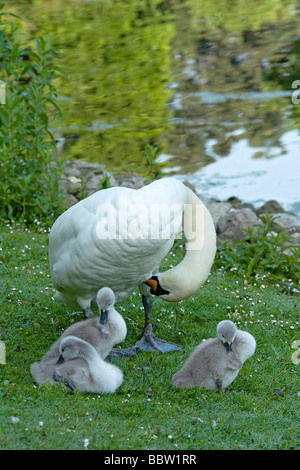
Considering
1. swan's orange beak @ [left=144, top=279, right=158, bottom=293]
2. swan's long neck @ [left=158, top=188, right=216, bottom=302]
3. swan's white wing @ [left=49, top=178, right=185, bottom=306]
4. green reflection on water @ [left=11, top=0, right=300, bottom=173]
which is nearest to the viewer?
swan's white wing @ [left=49, top=178, right=185, bottom=306]

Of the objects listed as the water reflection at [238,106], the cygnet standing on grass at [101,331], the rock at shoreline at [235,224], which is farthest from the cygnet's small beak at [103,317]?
the water reflection at [238,106]

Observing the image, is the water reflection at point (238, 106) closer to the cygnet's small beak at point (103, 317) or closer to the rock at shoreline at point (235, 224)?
the rock at shoreline at point (235, 224)

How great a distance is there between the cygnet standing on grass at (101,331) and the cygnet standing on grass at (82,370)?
0.19 m

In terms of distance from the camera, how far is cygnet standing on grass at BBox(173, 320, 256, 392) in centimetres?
602

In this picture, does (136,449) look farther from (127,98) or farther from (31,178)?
(127,98)

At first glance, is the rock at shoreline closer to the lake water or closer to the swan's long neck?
the lake water

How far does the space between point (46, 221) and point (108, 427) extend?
16.6 ft

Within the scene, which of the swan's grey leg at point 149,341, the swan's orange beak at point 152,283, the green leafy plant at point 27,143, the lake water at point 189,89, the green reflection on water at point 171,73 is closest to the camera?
the swan's orange beak at point 152,283

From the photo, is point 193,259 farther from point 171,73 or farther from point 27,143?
point 171,73

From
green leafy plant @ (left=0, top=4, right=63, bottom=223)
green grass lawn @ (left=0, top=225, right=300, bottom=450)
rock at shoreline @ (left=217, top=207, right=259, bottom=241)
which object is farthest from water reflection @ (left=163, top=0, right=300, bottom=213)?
green grass lawn @ (left=0, top=225, right=300, bottom=450)

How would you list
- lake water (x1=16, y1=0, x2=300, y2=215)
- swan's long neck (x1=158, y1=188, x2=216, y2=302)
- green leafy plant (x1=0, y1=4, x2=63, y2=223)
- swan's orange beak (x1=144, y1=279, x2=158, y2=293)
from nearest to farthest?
swan's long neck (x1=158, y1=188, x2=216, y2=302)
swan's orange beak (x1=144, y1=279, x2=158, y2=293)
green leafy plant (x1=0, y1=4, x2=63, y2=223)
lake water (x1=16, y1=0, x2=300, y2=215)

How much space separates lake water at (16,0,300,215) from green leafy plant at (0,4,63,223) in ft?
1.64

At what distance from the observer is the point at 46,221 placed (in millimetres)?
9945

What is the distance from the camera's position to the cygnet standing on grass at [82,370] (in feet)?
19.2
